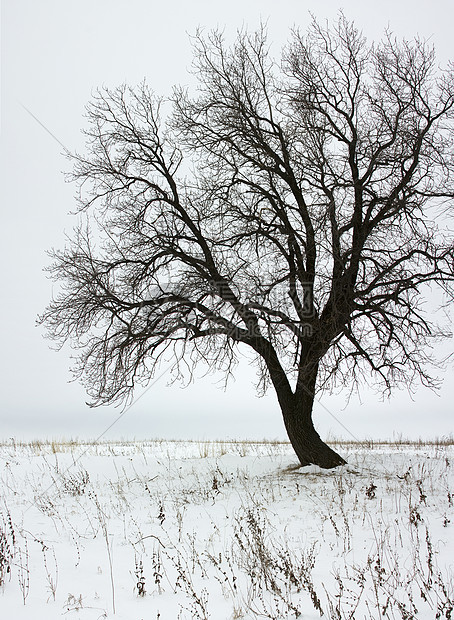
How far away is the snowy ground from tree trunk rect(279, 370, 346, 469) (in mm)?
464

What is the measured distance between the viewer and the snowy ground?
16.8ft

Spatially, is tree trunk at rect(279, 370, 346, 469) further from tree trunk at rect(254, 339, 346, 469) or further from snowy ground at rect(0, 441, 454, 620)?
snowy ground at rect(0, 441, 454, 620)

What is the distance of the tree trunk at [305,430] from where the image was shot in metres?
11.8

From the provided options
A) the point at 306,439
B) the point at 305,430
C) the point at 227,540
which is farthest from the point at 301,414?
the point at 227,540

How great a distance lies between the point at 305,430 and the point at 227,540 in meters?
5.13

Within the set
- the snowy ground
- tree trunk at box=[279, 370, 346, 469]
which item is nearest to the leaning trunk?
tree trunk at box=[279, 370, 346, 469]

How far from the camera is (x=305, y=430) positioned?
12000 millimetres

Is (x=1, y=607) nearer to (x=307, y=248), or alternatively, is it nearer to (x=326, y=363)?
(x=326, y=363)

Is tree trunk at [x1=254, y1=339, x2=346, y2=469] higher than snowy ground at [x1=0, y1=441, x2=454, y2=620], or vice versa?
tree trunk at [x1=254, y1=339, x2=346, y2=469]

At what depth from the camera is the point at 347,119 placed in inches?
480

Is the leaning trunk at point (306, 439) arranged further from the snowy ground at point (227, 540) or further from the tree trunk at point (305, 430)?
the snowy ground at point (227, 540)

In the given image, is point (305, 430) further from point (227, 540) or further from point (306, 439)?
point (227, 540)

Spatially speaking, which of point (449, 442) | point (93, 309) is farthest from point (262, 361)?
point (449, 442)

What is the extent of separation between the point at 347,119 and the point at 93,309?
745 cm
